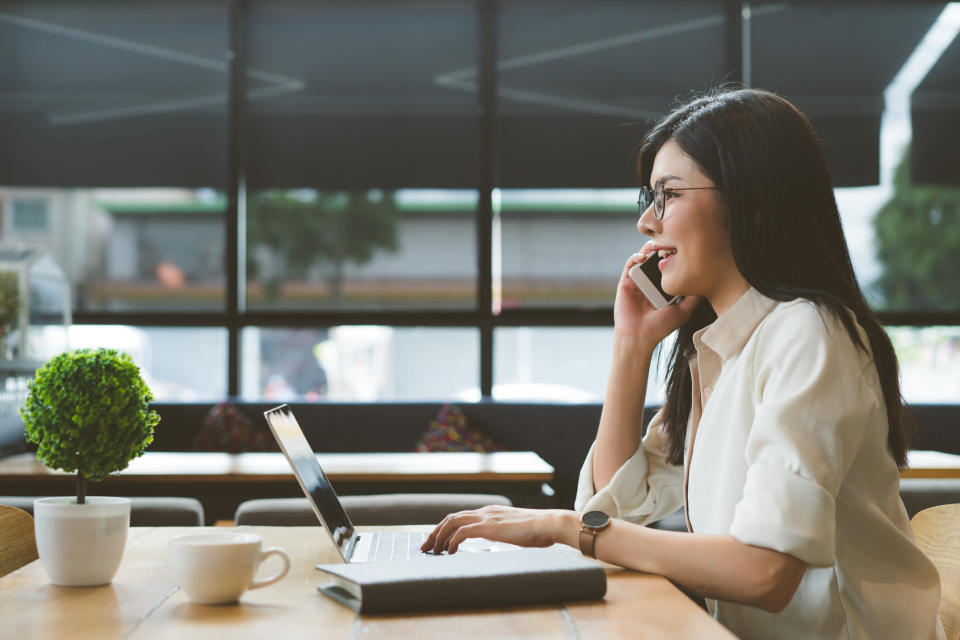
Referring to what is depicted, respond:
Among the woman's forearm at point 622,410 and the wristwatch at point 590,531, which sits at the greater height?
the woman's forearm at point 622,410

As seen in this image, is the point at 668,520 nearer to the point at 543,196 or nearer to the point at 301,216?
the point at 543,196

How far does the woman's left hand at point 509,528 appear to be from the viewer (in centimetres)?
127

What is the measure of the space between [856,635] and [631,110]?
429 cm

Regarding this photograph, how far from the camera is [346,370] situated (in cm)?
515

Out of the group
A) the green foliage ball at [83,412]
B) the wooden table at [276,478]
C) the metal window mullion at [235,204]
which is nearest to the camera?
the green foliage ball at [83,412]

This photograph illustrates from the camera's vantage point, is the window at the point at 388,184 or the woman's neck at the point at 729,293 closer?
the woman's neck at the point at 729,293

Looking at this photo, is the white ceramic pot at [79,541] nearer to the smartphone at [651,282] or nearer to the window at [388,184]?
the smartphone at [651,282]

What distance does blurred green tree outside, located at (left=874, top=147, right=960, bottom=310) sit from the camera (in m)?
5.12

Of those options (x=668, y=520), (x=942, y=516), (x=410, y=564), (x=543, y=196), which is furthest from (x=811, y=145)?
(x=543, y=196)

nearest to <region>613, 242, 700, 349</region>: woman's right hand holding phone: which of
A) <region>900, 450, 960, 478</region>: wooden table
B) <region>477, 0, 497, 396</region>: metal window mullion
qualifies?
<region>900, 450, 960, 478</region>: wooden table

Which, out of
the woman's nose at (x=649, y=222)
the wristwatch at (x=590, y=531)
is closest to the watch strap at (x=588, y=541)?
the wristwatch at (x=590, y=531)

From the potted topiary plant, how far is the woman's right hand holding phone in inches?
35.5

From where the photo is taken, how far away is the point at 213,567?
3.35ft

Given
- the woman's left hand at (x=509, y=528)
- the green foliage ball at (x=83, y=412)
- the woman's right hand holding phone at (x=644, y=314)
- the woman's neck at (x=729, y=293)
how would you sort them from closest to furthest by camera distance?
the green foliage ball at (x=83, y=412) < the woman's left hand at (x=509, y=528) < the woman's neck at (x=729, y=293) < the woman's right hand holding phone at (x=644, y=314)
